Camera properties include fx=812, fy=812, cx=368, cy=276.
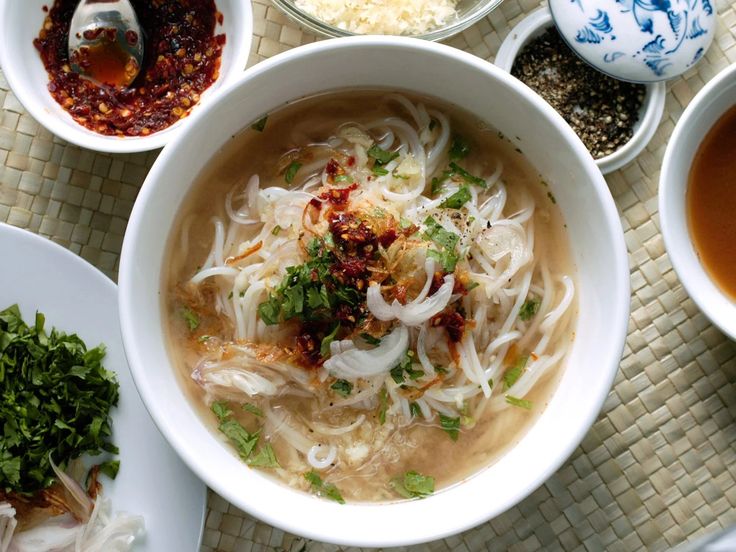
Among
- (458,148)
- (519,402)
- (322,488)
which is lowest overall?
(322,488)

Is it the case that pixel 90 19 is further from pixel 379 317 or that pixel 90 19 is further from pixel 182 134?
pixel 379 317

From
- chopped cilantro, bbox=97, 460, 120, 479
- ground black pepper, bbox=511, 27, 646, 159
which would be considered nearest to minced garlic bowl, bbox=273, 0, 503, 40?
ground black pepper, bbox=511, 27, 646, 159


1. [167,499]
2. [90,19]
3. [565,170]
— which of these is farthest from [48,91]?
[565,170]

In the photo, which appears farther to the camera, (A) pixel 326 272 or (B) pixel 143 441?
(B) pixel 143 441

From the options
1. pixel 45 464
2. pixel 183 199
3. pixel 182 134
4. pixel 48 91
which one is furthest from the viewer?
pixel 48 91

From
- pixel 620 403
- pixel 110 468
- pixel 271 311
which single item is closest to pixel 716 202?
pixel 620 403

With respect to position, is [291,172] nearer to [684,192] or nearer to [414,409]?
[414,409]

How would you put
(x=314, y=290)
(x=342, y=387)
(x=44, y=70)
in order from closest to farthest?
(x=314, y=290)
(x=342, y=387)
(x=44, y=70)

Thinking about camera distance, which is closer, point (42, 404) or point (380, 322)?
point (380, 322)
